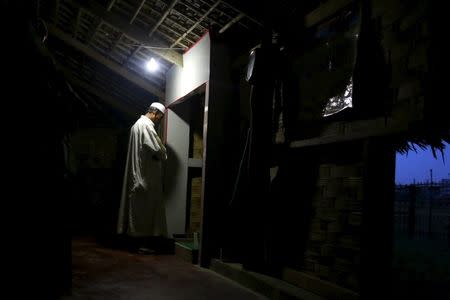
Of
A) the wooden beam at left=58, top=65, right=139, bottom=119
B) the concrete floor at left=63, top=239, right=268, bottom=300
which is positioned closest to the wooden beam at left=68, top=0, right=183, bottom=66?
the concrete floor at left=63, top=239, right=268, bottom=300

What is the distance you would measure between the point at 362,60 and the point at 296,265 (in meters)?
2.21

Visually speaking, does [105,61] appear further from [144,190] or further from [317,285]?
[317,285]

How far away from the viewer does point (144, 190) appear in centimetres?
666

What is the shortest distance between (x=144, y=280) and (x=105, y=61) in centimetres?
497

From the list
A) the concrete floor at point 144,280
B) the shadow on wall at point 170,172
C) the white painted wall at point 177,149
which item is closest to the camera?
the concrete floor at point 144,280

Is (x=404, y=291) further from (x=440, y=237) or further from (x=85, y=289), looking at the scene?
(x=440, y=237)

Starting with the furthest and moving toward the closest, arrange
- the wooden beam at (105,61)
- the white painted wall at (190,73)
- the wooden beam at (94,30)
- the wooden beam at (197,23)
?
the wooden beam at (105,61) → the wooden beam at (94,30) → the white painted wall at (190,73) → the wooden beam at (197,23)

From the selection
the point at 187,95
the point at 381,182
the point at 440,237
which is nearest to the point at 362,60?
the point at 381,182

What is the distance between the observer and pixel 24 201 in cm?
228

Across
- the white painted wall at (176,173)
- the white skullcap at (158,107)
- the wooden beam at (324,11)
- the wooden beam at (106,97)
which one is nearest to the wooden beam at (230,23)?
the wooden beam at (324,11)

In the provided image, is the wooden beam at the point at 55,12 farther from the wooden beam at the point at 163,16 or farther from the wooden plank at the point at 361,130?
the wooden plank at the point at 361,130

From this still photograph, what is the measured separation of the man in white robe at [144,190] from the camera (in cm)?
664

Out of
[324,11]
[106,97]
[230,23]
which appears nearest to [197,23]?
[230,23]

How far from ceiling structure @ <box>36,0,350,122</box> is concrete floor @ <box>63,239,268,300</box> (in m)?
2.84
